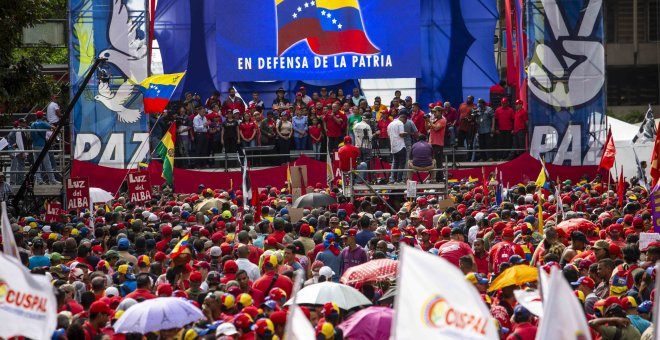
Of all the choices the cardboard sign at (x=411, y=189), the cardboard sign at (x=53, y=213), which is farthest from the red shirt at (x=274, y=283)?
the cardboard sign at (x=411, y=189)

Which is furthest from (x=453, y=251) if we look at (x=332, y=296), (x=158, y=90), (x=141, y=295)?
(x=158, y=90)

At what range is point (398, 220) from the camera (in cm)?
2152

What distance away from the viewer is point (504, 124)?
3175 centimetres

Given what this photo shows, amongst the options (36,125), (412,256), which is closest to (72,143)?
(36,125)

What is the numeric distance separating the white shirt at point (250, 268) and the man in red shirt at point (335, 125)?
16.2m

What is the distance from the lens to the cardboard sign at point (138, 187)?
24703 millimetres

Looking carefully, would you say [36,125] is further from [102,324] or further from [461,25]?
[102,324]

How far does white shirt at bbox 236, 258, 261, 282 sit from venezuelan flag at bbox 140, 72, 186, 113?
14.5 metres

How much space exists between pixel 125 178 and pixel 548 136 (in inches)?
360

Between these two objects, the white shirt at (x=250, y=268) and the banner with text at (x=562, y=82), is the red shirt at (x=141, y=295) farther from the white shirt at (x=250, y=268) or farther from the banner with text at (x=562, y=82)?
the banner with text at (x=562, y=82)

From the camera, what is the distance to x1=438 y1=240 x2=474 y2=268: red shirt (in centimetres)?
1584

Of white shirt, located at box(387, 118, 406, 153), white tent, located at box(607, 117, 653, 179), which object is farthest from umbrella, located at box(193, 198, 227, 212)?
white tent, located at box(607, 117, 653, 179)

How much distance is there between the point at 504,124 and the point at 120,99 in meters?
8.32

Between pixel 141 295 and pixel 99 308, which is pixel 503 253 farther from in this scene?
pixel 99 308
